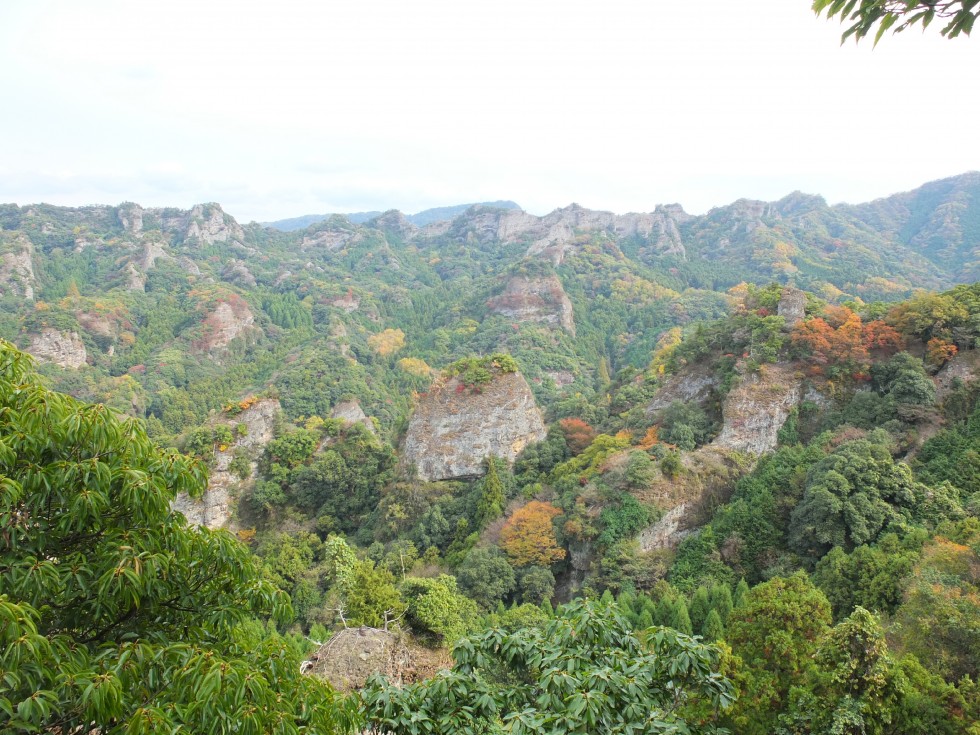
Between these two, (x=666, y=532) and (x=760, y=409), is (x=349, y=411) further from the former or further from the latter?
(x=760, y=409)

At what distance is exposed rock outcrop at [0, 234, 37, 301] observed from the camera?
77.7m

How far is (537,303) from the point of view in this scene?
7869 centimetres

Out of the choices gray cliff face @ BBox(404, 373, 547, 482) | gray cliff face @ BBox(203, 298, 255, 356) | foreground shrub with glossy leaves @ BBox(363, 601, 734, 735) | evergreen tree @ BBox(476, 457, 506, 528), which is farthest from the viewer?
gray cliff face @ BBox(203, 298, 255, 356)

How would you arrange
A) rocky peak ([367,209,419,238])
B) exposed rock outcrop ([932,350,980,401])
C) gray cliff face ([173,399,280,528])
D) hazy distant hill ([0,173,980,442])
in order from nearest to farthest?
1. exposed rock outcrop ([932,350,980,401])
2. gray cliff face ([173,399,280,528])
3. hazy distant hill ([0,173,980,442])
4. rocky peak ([367,209,419,238])

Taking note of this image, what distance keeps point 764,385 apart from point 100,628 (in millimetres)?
26793

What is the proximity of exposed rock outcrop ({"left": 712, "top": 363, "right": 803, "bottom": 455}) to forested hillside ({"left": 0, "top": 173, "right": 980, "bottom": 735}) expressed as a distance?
0.11 m

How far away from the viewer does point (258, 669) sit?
3926 mm

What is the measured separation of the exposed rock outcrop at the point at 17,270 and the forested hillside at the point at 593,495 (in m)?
0.49

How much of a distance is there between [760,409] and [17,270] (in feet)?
333

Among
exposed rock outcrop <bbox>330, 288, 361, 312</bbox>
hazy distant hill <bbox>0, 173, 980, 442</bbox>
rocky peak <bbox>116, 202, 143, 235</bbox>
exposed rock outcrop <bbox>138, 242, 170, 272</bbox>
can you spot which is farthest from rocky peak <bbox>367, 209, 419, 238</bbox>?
exposed rock outcrop <bbox>138, 242, 170, 272</bbox>

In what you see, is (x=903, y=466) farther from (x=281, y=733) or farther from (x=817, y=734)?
(x=281, y=733)

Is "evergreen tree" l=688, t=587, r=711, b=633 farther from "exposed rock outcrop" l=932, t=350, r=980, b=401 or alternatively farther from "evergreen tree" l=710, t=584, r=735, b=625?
"exposed rock outcrop" l=932, t=350, r=980, b=401

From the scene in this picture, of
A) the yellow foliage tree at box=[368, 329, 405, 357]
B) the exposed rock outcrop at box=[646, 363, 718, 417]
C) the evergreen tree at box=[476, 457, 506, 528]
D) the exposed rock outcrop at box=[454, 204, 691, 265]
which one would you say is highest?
the exposed rock outcrop at box=[454, 204, 691, 265]

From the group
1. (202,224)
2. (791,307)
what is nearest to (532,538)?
(791,307)
